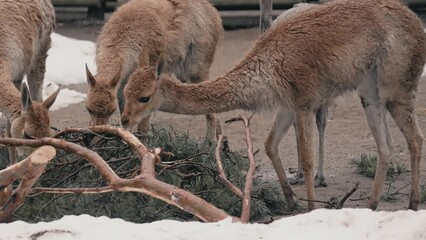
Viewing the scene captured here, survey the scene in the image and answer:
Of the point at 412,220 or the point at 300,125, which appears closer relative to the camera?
the point at 412,220

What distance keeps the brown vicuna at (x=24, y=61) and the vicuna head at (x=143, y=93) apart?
1.85 ft

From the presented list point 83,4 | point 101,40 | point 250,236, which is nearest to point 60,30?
point 83,4

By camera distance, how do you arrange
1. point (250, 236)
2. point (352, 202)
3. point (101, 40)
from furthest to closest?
1. point (101, 40)
2. point (352, 202)
3. point (250, 236)

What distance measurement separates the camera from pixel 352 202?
8.86 m

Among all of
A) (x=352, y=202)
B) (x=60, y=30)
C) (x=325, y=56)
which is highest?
(x=325, y=56)

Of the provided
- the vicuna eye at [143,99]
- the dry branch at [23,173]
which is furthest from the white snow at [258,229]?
the vicuna eye at [143,99]

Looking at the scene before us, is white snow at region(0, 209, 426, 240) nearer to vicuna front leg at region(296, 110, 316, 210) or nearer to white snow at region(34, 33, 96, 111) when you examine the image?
vicuna front leg at region(296, 110, 316, 210)

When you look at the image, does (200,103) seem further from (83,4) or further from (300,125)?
(83,4)

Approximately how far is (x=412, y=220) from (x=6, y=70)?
4269 mm

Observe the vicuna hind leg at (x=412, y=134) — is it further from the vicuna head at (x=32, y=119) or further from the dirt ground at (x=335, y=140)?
the vicuna head at (x=32, y=119)

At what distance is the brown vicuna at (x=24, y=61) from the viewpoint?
→ 785 cm

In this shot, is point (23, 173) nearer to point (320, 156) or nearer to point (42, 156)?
point (42, 156)

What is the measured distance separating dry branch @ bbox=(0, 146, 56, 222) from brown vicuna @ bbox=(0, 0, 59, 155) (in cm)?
157

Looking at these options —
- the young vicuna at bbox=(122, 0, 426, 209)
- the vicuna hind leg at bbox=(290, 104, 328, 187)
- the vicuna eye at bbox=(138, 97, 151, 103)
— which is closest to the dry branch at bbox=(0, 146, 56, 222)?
the vicuna eye at bbox=(138, 97, 151, 103)
